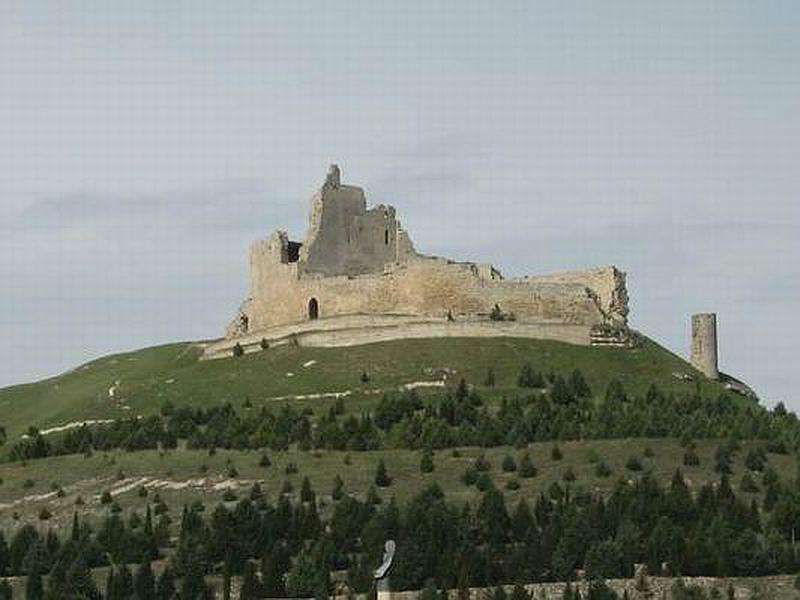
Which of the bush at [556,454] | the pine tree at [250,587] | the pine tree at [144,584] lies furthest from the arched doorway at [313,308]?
the pine tree at [144,584]

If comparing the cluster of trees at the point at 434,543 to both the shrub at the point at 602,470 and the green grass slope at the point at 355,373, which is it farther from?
the green grass slope at the point at 355,373

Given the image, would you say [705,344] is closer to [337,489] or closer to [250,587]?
[337,489]

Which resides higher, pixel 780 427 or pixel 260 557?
pixel 780 427

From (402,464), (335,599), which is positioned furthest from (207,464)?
(335,599)

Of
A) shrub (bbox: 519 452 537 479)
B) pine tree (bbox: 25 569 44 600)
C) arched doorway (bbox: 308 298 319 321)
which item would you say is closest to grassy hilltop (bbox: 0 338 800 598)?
shrub (bbox: 519 452 537 479)

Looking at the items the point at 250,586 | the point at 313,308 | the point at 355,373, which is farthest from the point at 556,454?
the point at 313,308

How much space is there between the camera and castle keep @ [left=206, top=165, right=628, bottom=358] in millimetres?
81375

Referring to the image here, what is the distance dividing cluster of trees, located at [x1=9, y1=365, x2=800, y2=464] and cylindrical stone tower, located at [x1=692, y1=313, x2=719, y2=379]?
6.65 m

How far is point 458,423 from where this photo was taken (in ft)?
224

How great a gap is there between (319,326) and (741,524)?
3174 cm

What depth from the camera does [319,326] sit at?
83312 mm

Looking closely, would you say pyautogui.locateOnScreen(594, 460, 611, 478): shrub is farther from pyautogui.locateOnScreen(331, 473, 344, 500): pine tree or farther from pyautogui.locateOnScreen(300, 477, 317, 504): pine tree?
pyautogui.locateOnScreen(300, 477, 317, 504): pine tree

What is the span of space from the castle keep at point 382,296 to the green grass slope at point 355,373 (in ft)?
4.01

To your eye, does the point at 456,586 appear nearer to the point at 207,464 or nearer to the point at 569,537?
the point at 569,537
